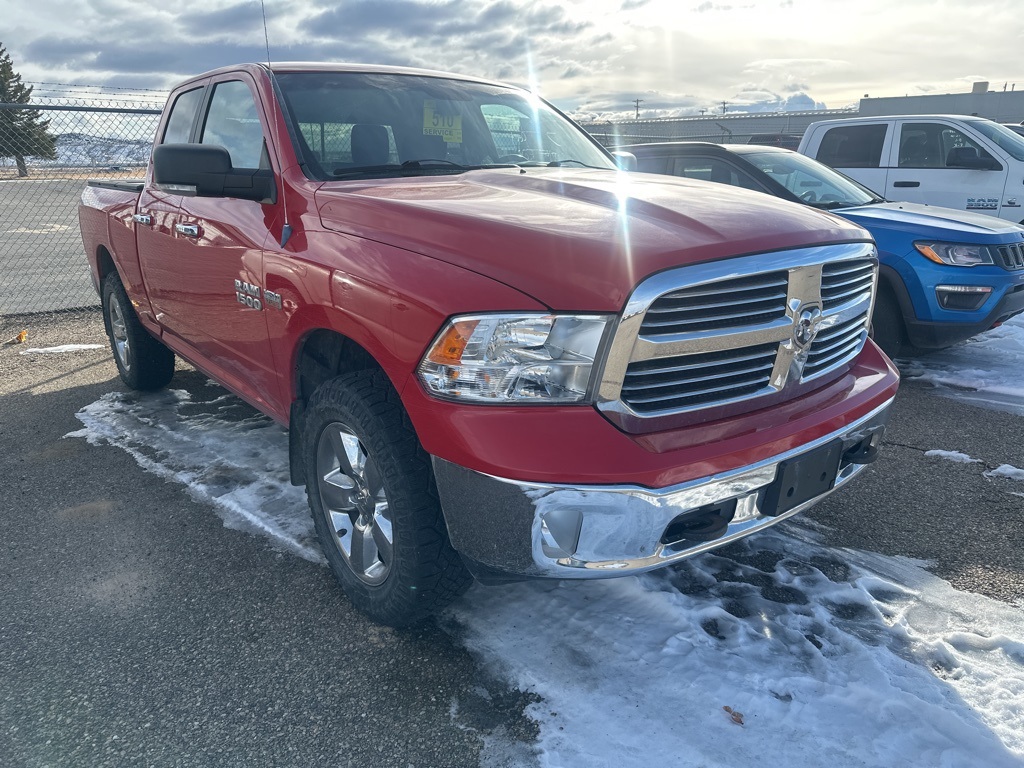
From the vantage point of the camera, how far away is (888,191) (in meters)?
8.37

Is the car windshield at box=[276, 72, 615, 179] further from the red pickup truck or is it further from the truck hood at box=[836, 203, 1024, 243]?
the truck hood at box=[836, 203, 1024, 243]

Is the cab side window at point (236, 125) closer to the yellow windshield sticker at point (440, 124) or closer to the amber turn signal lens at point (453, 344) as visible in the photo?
the yellow windshield sticker at point (440, 124)

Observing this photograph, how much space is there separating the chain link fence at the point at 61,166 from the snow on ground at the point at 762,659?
534cm

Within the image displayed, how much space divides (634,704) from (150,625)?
166 cm

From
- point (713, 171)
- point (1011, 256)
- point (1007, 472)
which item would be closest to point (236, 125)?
point (1007, 472)

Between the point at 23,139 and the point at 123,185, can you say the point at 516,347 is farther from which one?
the point at 23,139

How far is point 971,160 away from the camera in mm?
7742

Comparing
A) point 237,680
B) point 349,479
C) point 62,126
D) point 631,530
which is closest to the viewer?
point 631,530

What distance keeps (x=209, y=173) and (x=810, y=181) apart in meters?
5.00

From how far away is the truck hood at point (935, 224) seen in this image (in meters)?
5.25

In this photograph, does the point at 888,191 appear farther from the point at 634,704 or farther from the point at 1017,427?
the point at 634,704

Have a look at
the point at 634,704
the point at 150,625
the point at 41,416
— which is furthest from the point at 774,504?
the point at 41,416

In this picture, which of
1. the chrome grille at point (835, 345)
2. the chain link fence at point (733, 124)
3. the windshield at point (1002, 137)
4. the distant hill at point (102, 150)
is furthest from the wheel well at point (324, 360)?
the chain link fence at point (733, 124)

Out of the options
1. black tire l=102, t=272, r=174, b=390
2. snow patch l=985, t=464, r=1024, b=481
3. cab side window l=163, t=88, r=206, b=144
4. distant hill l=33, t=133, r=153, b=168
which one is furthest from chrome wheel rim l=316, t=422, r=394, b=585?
distant hill l=33, t=133, r=153, b=168
